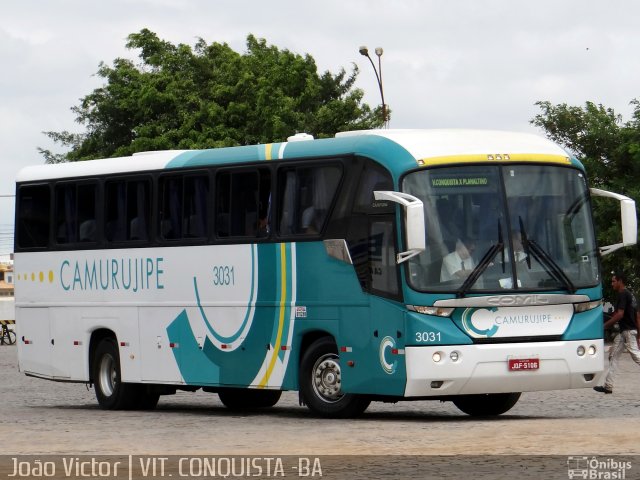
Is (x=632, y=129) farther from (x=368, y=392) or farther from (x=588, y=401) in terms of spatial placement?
(x=368, y=392)

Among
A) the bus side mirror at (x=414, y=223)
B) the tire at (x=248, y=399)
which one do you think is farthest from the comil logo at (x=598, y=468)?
the tire at (x=248, y=399)

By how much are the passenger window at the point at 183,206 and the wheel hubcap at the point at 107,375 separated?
2.45m

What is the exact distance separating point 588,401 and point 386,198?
6.07 metres

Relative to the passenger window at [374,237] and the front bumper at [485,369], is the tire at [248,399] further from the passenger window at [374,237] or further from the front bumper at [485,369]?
the front bumper at [485,369]

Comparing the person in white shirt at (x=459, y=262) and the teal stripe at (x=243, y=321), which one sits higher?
the person in white shirt at (x=459, y=262)

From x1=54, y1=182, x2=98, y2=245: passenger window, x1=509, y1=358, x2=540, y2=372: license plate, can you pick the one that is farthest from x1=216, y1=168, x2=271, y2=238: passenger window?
x1=509, y1=358, x2=540, y2=372: license plate

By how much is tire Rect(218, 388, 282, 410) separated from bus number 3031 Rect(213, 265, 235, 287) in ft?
8.27

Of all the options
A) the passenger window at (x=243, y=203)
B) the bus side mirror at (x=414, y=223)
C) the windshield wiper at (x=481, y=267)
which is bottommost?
the windshield wiper at (x=481, y=267)

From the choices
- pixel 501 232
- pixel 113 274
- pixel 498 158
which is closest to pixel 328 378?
pixel 501 232

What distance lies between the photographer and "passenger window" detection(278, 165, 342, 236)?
2052cm

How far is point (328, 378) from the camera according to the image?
2053cm

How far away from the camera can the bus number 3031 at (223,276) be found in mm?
21953

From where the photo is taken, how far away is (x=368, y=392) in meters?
19.6

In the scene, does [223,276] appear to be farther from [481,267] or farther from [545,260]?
[545,260]
